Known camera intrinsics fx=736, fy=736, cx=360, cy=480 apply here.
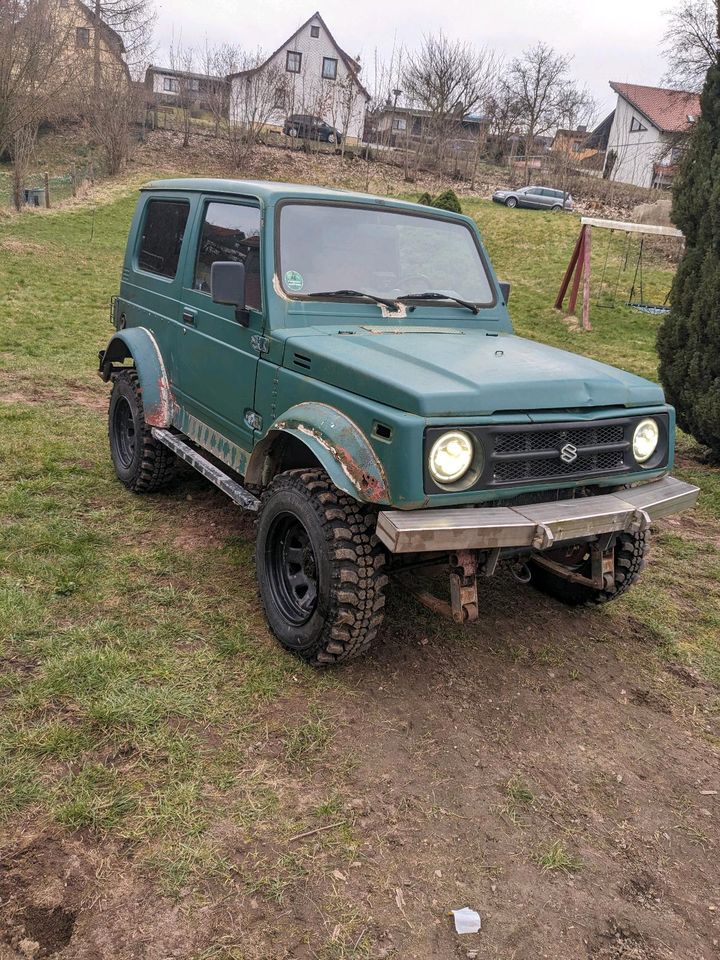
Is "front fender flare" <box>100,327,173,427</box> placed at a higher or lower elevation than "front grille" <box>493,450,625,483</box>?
lower

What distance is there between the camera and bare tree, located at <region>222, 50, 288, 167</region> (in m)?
28.8

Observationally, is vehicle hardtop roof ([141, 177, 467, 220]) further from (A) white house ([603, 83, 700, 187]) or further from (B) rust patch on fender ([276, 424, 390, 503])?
(A) white house ([603, 83, 700, 187])

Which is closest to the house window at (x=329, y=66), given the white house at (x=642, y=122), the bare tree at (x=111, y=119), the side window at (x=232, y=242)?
the white house at (x=642, y=122)

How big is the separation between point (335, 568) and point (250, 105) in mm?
32089

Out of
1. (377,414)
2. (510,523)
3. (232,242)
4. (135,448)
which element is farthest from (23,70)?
(510,523)

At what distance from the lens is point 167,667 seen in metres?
3.25

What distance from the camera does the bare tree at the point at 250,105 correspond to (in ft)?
94.3

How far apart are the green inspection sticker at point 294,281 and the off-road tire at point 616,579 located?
1941 mm

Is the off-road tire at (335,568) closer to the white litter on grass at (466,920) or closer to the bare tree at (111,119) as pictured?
the white litter on grass at (466,920)

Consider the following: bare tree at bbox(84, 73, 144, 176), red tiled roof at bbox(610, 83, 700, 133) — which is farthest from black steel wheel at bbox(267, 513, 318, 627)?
red tiled roof at bbox(610, 83, 700, 133)

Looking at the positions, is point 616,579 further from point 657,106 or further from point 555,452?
point 657,106

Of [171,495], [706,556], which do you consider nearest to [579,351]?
[706,556]

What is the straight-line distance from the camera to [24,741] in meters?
2.71

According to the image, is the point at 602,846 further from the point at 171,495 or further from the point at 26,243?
the point at 26,243
